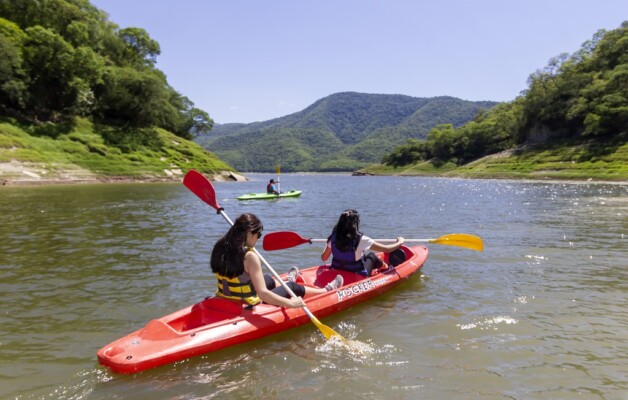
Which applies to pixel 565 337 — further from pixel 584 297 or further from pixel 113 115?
pixel 113 115

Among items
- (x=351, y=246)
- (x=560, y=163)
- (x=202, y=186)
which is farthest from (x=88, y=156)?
(x=560, y=163)

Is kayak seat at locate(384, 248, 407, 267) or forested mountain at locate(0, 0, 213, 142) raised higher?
forested mountain at locate(0, 0, 213, 142)

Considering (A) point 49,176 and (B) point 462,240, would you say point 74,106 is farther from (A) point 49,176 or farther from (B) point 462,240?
(B) point 462,240

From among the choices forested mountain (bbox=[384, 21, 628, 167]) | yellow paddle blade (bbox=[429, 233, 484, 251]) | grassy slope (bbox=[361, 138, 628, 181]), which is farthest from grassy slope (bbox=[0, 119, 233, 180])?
forested mountain (bbox=[384, 21, 628, 167])

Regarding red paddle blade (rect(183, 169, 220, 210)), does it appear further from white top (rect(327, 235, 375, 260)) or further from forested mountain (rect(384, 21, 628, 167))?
forested mountain (rect(384, 21, 628, 167))

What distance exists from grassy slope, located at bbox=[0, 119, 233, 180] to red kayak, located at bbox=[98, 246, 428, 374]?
40.3m

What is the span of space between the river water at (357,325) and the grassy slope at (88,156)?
31368mm

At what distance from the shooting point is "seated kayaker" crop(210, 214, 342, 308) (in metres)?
6.10

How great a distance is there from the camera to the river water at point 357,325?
525 centimetres

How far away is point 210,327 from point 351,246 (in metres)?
3.47

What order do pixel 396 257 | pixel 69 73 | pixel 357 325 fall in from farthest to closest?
1. pixel 69 73
2. pixel 396 257
3. pixel 357 325

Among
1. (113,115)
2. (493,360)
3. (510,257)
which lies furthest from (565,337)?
(113,115)

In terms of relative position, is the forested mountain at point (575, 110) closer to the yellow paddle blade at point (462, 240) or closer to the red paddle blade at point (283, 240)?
the yellow paddle blade at point (462, 240)

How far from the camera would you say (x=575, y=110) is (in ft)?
252
